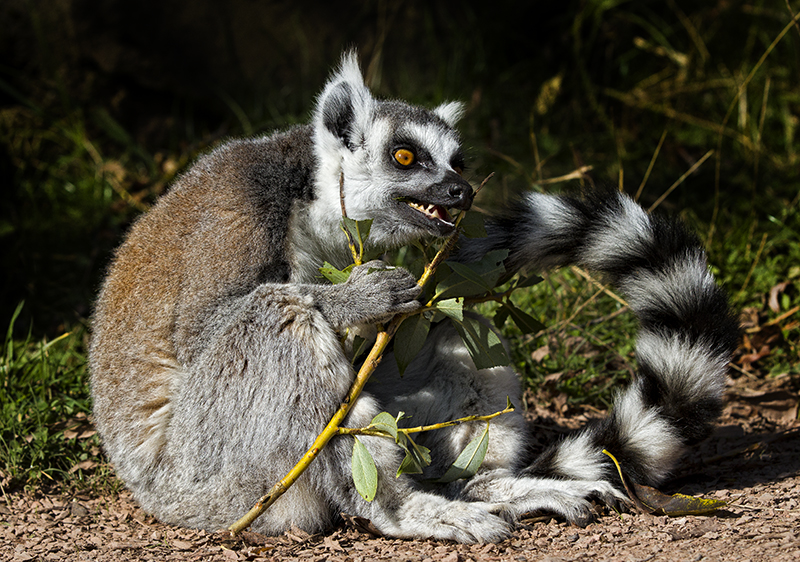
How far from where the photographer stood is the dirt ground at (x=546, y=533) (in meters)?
2.19

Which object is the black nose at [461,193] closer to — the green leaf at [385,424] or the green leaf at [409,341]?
the green leaf at [409,341]

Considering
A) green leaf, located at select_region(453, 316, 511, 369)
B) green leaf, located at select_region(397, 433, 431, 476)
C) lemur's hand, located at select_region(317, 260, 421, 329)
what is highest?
lemur's hand, located at select_region(317, 260, 421, 329)

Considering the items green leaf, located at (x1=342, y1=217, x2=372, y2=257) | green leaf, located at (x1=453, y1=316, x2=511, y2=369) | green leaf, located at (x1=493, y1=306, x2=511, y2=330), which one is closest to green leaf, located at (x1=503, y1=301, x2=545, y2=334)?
green leaf, located at (x1=493, y1=306, x2=511, y2=330)

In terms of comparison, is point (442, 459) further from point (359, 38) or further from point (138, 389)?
point (359, 38)

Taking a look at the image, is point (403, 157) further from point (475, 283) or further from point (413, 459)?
point (413, 459)

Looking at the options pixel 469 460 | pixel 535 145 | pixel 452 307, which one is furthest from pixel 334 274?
pixel 535 145

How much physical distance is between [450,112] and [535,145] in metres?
1.21

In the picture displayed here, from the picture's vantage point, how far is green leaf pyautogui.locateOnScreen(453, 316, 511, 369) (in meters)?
2.55

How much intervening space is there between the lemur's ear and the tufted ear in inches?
15.7

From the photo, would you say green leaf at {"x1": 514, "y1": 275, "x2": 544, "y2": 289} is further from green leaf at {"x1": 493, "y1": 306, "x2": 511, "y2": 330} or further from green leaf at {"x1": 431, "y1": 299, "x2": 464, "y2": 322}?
green leaf at {"x1": 431, "y1": 299, "x2": 464, "y2": 322}

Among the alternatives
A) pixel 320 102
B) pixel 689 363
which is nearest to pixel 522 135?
pixel 320 102

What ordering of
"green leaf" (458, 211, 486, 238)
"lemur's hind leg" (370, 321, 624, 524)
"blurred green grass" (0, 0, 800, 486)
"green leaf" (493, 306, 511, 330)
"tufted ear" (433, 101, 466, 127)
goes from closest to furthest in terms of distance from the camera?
"lemur's hind leg" (370, 321, 624, 524) < "green leaf" (458, 211, 486, 238) < "green leaf" (493, 306, 511, 330) < "tufted ear" (433, 101, 466, 127) < "blurred green grass" (0, 0, 800, 486)

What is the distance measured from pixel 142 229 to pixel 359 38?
4.45 metres

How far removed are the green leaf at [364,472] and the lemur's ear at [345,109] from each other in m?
1.27
